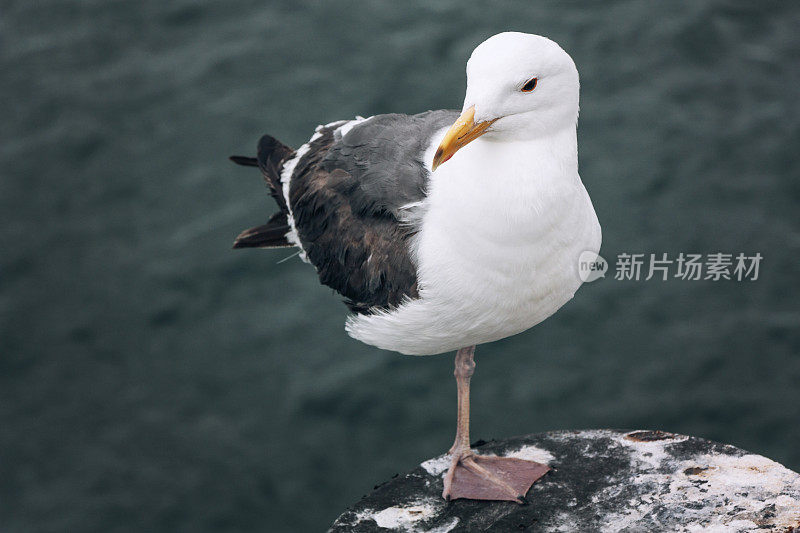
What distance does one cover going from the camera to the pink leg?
6.39 m

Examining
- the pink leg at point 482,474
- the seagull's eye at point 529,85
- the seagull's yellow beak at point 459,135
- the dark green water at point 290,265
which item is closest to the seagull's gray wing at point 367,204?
the seagull's yellow beak at point 459,135

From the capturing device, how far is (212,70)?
1135 cm

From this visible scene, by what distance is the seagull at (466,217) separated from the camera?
16.9ft

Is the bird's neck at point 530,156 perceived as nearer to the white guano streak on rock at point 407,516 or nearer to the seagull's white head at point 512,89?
the seagull's white head at point 512,89

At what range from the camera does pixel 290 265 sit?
33.0ft

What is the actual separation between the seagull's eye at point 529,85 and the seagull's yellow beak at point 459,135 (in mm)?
257

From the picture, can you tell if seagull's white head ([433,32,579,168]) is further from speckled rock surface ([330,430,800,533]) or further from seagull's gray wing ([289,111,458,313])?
speckled rock surface ([330,430,800,533])

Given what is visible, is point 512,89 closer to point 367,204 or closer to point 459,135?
point 459,135

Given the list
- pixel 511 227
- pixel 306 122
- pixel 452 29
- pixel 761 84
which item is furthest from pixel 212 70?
pixel 511 227

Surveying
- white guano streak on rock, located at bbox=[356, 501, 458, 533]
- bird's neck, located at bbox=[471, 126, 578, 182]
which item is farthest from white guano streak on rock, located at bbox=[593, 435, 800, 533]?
bird's neck, located at bbox=[471, 126, 578, 182]

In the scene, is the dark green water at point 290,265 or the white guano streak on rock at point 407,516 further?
the dark green water at point 290,265

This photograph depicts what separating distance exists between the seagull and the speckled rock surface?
152 millimetres

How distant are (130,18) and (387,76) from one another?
3.29 metres

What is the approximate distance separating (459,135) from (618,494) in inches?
102
